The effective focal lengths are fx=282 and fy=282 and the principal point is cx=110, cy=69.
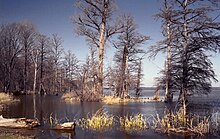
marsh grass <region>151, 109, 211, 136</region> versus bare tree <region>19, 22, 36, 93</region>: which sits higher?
bare tree <region>19, 22, 36, 93</region>

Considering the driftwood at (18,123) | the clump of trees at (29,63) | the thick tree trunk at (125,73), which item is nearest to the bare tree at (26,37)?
the clump of trees at (29,63)

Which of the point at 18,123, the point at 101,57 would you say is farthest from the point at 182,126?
the point at 101,57

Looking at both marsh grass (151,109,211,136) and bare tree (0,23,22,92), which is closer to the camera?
marsh grass (151,109,211,136)

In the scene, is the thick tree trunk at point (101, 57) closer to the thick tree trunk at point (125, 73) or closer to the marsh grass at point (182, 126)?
the thick tree trunk at point (125, 73)

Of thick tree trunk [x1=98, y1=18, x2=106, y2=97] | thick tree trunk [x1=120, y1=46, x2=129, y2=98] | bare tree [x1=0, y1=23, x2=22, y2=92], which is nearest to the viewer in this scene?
thick tree trunk [x1=98, y1=18, x2=106, y2=97]

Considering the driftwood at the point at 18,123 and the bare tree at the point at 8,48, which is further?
the bare tree at the point at 8,48

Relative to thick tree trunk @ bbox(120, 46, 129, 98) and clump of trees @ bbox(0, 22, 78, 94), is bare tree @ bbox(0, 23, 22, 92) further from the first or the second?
thick tree trunk @ bbox(120, 46, 129, 98)

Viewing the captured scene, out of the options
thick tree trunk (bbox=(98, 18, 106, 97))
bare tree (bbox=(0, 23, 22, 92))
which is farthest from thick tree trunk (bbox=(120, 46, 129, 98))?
bare tree (bbox=(0, 23, 22, 92))

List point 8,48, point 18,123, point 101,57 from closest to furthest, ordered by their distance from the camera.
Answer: point 18,123 → point 101,57 → point 8,48

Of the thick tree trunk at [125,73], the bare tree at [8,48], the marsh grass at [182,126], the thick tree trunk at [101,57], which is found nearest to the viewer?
the marsh grass at [182,126]

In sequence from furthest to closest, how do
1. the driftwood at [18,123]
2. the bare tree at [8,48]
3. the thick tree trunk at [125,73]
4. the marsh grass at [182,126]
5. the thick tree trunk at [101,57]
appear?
the bare tree at [8,48] → the thick tree trunk at [125,73] → the thick tree trunk at [101,57] → the driftwood at [18,123] → the marsh grass at [182,126]

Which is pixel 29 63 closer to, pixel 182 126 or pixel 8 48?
pixel 8 48

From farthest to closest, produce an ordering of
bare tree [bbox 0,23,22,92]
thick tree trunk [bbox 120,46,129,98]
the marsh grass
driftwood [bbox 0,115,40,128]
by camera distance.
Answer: bare tree [bbox 0,23,22,92] → thick tree trunk [bbox 120,46,129,98] → driftwood [bbox 0,115,40,128] → the marsh grass

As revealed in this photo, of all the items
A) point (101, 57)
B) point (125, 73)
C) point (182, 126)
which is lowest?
point (182, 126)
